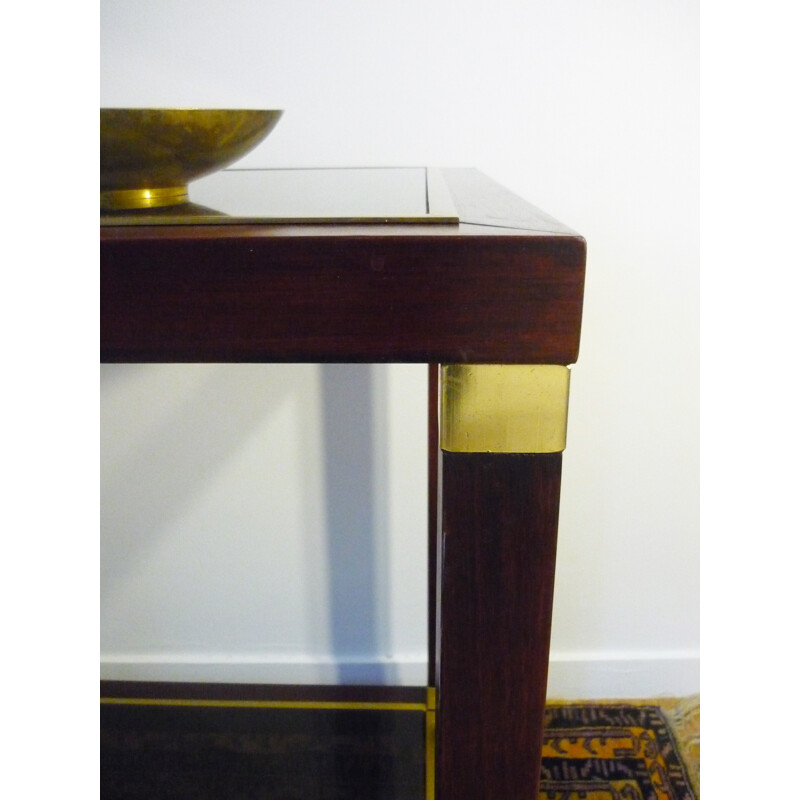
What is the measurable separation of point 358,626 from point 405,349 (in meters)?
0.94

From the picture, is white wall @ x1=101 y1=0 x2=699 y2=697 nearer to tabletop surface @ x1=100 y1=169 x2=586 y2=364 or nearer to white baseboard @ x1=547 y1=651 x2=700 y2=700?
white baseboard @ x1=547 y1=651 x2=700 y2=700

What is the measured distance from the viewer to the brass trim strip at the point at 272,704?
958 millimetres

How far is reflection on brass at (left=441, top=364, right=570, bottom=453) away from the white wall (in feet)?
2.38

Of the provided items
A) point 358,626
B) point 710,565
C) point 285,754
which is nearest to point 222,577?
point 358,626

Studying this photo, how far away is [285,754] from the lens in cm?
88

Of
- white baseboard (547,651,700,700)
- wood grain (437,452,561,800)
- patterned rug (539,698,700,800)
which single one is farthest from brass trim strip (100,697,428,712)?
wood grain (437,452,561,800)

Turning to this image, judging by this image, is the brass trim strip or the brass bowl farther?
the brass trim strip

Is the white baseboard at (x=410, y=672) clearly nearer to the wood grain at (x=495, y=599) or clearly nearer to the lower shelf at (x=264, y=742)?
the lower shelf at (x=264, y=742)

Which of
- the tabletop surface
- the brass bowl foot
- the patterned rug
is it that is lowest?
the patterned rug

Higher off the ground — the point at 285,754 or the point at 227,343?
the point at 227,343

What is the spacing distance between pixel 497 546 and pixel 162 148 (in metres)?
0.28

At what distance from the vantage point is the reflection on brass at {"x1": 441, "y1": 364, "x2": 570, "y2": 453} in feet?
1.27

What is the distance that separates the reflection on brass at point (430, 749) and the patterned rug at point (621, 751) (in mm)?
213

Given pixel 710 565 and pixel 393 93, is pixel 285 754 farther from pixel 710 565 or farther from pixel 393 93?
pixel 393 93
